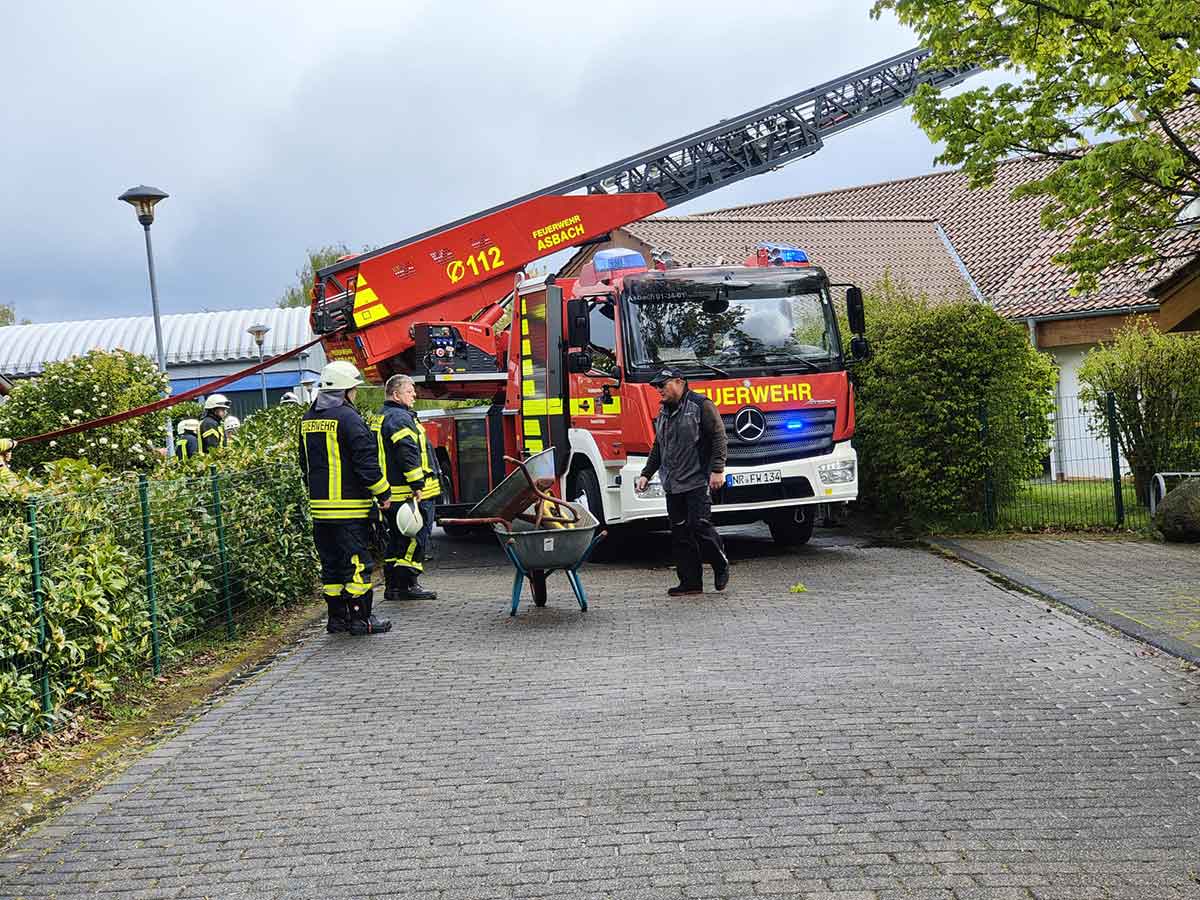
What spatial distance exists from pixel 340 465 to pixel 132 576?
2.08 metres


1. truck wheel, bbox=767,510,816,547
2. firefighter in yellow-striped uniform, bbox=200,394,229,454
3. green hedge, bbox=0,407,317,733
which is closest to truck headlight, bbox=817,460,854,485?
truck wheel, bbox=767,510,816,547

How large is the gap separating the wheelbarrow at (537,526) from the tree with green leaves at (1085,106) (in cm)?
562

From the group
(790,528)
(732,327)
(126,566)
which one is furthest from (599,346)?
(126,566)

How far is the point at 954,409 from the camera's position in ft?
47.0

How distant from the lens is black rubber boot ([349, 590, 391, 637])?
9.82m

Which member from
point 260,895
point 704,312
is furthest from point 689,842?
point 704,312

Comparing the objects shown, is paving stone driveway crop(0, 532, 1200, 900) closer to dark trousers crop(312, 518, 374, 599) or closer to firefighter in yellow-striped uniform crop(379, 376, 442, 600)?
dark trousers crop(312, 518, 374, 599)

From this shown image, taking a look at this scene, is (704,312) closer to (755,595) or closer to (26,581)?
(755,595)

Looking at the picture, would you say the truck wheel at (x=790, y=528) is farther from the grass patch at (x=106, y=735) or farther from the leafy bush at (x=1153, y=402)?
the grass patch at (x=106, y=735)

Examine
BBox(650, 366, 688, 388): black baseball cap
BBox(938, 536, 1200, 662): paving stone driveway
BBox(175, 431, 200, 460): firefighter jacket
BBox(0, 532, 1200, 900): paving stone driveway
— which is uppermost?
BBox(650, 366, 688, 388): black baseball cap

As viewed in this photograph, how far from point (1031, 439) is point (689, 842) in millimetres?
11232

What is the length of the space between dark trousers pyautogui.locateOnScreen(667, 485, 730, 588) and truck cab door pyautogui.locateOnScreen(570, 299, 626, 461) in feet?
5.90

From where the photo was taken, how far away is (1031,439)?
15.1 m

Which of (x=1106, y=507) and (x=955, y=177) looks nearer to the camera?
(x=1106, y=507)
